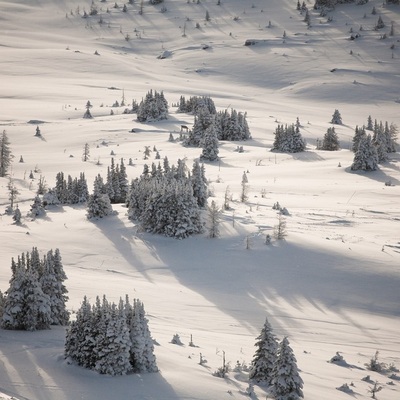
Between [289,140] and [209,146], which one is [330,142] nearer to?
[289,140]

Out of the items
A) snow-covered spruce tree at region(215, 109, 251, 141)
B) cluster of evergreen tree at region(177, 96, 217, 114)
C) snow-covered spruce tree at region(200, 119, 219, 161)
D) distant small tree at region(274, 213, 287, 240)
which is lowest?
distant small tree at region(274, 213, 287, 240)

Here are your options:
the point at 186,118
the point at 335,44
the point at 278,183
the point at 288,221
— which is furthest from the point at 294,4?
the point at 288,221

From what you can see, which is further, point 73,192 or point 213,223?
point 73,192

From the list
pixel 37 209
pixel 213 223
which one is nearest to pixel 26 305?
pixel 213 223

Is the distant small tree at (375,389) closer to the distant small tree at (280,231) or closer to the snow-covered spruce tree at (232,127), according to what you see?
the distant small tree at (280,231)

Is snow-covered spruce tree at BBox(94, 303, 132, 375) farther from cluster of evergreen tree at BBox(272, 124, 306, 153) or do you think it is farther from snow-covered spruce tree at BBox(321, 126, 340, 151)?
snow-covered spruce tree at BBox(321, 126, 340, 151)

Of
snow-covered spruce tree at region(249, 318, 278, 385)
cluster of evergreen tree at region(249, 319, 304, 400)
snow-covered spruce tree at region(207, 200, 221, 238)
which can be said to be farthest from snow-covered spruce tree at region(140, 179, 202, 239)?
cluster of evergreen tree at region(249, 319, 304, 400)

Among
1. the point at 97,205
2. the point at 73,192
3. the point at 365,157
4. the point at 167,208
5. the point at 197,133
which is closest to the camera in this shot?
the point at 167,208
